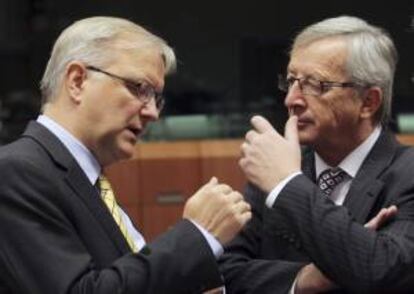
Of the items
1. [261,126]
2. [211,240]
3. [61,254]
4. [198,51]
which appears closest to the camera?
[61,254]

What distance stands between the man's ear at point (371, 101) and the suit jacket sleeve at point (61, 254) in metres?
0.65

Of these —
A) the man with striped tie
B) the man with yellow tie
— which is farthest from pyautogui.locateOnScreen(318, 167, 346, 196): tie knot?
the man with yellow tie

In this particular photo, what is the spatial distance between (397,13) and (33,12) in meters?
2.68

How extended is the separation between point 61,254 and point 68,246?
1.2 inches

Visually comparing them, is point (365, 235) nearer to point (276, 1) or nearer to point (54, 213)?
point (54, 213)

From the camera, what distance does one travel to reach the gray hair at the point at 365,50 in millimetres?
2609

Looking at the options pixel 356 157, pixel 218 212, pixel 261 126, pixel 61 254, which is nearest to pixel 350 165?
pixel 356 157

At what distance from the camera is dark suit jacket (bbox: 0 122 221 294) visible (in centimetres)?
214

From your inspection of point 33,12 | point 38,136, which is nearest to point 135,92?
point 38,136

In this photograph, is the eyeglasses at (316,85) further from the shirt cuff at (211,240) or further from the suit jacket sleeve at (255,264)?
the shirt cuff at (211,240)

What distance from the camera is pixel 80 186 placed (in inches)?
90.7

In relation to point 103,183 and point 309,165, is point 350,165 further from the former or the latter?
point 103,183

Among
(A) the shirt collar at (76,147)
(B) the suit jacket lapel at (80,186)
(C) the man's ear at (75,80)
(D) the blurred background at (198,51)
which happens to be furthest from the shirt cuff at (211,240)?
(D) the blurred background at (198,51)

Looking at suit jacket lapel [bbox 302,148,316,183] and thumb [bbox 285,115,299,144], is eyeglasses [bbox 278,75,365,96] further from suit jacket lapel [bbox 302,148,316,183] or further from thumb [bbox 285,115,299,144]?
suit jacket lapel [bbox 302,148,316,183]
